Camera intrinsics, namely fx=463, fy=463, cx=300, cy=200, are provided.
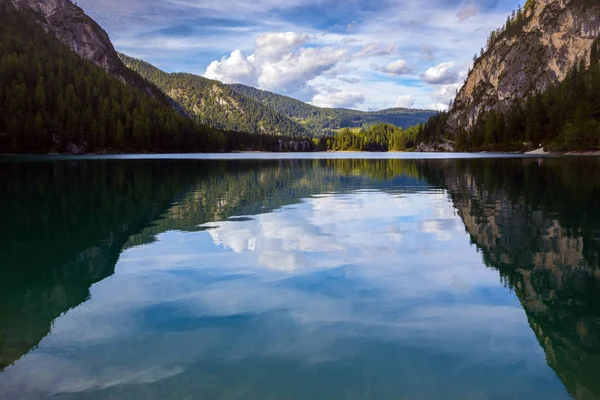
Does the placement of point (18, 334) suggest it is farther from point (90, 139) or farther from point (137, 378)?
point (90, 139)

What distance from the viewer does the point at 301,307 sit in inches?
499

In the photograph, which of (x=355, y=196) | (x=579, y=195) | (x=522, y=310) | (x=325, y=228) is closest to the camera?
(x=522, y=310)

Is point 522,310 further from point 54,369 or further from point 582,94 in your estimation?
point 582,94

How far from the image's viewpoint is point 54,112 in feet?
641

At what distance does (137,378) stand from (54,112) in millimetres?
215980

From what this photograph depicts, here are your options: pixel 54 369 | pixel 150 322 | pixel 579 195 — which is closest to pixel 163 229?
pixel 150 322

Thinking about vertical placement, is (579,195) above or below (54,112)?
below

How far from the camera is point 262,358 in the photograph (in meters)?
9.45

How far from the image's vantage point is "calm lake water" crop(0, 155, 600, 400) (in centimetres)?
861

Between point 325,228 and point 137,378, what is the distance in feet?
55.7

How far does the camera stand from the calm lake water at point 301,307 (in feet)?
28.2

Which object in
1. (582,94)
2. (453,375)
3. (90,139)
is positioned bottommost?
(453,375)

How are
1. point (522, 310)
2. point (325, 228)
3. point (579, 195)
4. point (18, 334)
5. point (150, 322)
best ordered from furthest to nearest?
point (579, 195), point (325, 228), point (522, 310), point (150, 322), point (18, 334)

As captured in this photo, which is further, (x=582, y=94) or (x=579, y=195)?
(x=582, y=94)
